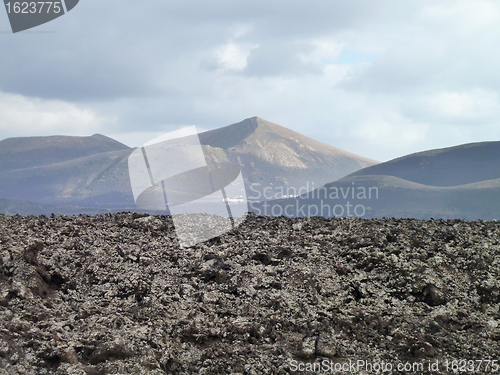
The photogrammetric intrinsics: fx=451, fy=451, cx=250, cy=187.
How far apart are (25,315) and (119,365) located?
7.80 ft

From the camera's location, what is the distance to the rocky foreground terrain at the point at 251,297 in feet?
22.7

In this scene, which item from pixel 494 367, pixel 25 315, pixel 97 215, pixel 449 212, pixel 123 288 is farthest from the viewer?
pixel 449 212

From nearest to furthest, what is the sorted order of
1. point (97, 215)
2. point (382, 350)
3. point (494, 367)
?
point (494, 367) → point (382, 350) → point (97, 215)

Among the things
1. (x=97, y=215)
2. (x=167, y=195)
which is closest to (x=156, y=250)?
(x=167, y=195)

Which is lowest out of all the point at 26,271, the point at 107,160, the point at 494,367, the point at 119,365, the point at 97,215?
the point at 494,367

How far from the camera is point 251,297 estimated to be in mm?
8461

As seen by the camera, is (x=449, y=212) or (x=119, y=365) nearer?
(x=119, y=365)

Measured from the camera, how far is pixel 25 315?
7.97 metres

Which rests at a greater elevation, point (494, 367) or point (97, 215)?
point (97, 215)

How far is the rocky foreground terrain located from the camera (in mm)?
6930

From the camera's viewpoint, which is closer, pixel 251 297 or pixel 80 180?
pixel 251 297

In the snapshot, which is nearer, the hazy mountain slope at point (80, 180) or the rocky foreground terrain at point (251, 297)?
the rocky foreground terrain at point (251, 297)

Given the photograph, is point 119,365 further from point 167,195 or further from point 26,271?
point 167,195

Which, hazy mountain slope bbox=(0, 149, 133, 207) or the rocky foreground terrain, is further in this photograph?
hazy mountain slope bbox=(0, 149, 133, 207)
